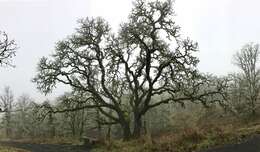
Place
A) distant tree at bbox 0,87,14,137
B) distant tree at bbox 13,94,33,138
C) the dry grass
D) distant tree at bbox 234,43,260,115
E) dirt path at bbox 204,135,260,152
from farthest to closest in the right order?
1. distant tree at bbox 0,87,14,137
2. distant tree at bbox 13,94,33,138
3. distant tree at bbox 234,43,260,115
4. the dry grass
5. dirt path at bbox 204,135,260,152

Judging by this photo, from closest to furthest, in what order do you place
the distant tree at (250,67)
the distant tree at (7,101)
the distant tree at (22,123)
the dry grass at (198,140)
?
the dry grass at (198,140), the distant tree at (250,67), the distant tree at (22,123), the distant tree at (7,101)

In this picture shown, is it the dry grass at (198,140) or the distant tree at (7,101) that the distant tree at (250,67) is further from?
the distant tree at (7,101)

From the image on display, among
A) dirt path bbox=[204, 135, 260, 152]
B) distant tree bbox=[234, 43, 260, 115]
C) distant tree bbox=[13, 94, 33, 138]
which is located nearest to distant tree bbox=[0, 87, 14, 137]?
distant tree bbox=[13, 94, 33, 138]

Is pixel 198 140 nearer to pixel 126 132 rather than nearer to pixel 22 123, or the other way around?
pixel 126 132

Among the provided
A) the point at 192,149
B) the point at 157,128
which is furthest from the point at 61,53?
the point at 157,128

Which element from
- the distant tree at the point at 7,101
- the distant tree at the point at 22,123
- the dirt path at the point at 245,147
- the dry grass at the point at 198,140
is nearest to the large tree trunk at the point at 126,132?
the dry grass at the point at 198,140

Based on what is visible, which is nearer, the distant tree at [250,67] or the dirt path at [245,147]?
the dirt path at [245,147]

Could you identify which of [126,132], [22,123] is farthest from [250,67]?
[22,123]

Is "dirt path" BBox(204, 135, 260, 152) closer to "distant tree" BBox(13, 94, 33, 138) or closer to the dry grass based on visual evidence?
the dry grass

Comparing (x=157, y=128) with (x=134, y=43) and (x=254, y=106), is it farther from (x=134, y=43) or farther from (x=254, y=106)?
(x=134, y=43)

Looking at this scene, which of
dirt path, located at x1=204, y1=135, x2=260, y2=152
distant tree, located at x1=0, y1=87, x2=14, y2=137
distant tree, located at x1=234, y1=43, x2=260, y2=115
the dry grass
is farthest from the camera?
distant tree, located at x1=0, y1=87, x2=14, y2=137

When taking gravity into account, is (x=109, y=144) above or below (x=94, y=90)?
below

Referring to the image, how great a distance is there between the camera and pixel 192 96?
1335 inches

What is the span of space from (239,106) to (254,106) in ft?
9.42
